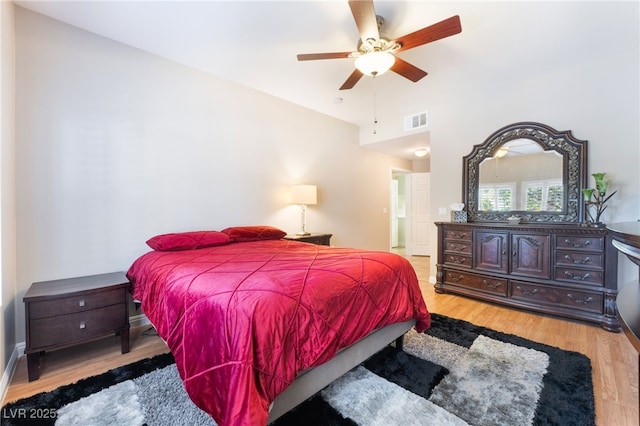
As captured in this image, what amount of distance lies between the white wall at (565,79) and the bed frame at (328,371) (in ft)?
8.30

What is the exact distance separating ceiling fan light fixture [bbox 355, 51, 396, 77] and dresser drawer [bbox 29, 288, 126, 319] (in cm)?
260

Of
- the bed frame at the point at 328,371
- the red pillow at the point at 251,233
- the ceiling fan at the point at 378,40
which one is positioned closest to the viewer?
the bed frame at the point at 328,371

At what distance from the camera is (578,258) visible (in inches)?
108

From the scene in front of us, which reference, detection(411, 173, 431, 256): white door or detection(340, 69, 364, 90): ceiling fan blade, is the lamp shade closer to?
detection(340, 69, 364, 90): ceiling fan blade

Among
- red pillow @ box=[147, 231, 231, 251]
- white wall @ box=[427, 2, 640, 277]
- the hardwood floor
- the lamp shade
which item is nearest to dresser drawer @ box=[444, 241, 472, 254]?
the hardwood floor

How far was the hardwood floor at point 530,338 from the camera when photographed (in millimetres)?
1630

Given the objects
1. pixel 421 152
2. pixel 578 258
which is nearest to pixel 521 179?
pixel 578 258

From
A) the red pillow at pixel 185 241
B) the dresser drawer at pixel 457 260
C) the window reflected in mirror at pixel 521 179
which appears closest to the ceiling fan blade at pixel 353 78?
the red pillow at pixel 185 241

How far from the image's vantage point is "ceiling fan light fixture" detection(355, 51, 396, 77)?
2.08 meters

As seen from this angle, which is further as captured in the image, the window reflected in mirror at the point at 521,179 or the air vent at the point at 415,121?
the air vent at the point at 415,121

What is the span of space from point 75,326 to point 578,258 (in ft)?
14.5

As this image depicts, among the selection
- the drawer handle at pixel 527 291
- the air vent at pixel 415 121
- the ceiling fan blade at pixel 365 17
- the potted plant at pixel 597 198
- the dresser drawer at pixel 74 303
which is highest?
the air vent at pixel 415 121

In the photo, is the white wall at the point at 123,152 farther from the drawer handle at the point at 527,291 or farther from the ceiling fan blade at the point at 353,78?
the drawer handle at the point at 527,291

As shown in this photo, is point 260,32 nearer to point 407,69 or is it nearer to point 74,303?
point 407,69
